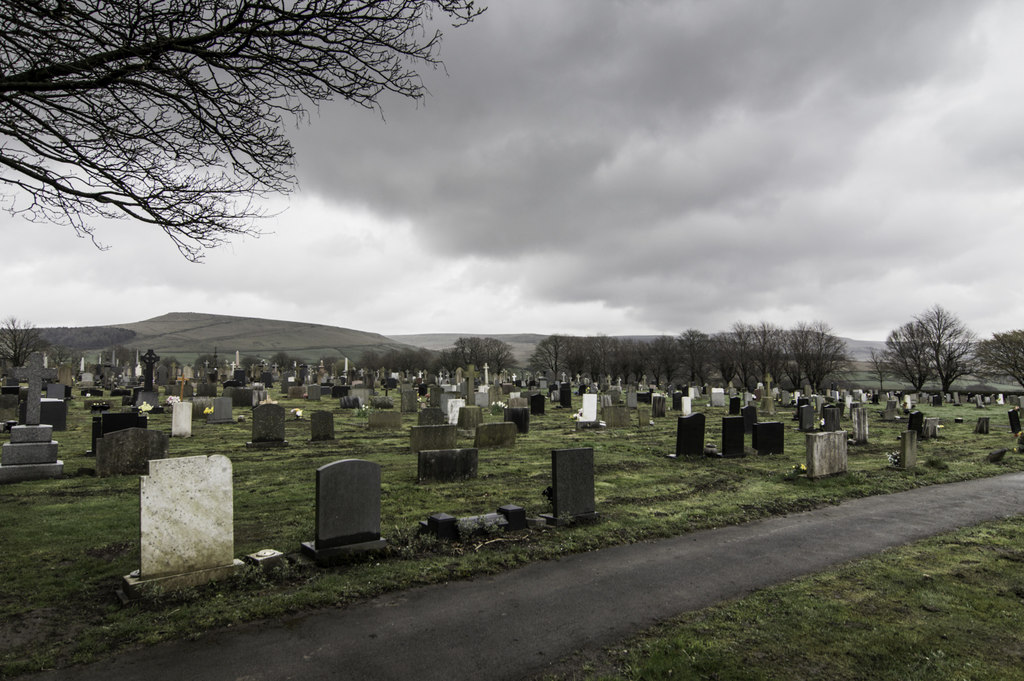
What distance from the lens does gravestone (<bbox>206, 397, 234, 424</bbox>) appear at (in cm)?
2027

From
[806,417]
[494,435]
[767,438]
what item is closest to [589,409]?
[494,435]

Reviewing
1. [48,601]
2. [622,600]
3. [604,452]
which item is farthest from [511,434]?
A: [48,601]

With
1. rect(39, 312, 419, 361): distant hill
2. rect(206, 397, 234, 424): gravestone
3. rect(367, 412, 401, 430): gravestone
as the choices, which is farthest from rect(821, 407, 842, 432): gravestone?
rect(39, 312, 419, 361): distant hill

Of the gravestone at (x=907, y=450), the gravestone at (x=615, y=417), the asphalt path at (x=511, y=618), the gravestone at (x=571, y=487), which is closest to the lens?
the asphalt path at (x=511, y=618)

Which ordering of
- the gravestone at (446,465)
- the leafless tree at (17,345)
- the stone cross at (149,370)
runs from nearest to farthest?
the gravestone at (446,465) < the stone cross at (149,370) < the leafless tree at (17,345)

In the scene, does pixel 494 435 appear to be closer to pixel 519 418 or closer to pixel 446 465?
pixel 519 418

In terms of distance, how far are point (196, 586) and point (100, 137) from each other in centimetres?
455

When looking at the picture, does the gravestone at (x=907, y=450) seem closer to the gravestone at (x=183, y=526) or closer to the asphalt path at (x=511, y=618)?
the asphalt path at (x=511, y=618)

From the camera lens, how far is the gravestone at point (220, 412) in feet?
66.5

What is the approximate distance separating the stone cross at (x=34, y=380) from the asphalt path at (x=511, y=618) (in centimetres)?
964

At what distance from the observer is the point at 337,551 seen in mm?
6293

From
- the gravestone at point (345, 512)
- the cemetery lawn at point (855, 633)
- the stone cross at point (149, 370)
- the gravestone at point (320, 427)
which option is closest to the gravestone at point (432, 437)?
the gravestone at point (320, 427)

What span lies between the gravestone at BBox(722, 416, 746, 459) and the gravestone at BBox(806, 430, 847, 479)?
8.56 feet

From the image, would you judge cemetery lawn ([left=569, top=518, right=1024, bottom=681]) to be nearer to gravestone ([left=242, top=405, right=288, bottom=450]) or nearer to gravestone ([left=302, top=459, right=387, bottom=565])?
gravestone ([left=302, top=459, right=387, bottom=565])
